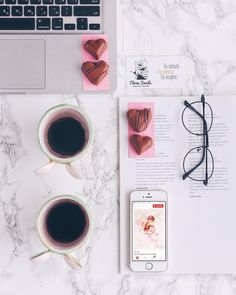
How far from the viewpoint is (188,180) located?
2.42 ft

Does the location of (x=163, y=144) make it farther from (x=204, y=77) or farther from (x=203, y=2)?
(x=203, y=2)

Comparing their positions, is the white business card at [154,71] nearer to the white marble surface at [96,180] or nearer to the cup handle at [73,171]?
the white marble surface at [96,180]

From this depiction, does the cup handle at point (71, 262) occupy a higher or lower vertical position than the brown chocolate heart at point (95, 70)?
lower


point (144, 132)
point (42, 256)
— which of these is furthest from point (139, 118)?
point (42, 256)

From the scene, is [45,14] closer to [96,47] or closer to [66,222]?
[96,47]

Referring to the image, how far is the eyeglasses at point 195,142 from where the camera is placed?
2.42 feet

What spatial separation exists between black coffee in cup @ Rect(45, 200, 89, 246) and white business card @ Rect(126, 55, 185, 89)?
20cm

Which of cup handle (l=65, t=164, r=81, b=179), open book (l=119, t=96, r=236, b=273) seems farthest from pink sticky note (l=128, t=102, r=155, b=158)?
cup handle (l=65, t=164, r=81, b=179)

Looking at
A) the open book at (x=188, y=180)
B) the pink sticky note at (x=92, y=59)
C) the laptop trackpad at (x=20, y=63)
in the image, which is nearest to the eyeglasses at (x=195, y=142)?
the open book at (x=188, y=180)

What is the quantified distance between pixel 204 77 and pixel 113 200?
0.23 m

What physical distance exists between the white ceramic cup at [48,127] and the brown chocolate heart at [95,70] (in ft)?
0.21

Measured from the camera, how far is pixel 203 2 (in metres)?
0.76

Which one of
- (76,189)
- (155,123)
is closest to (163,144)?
(155,123)

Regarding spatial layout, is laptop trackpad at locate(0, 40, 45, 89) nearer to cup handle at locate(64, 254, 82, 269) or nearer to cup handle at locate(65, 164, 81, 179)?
cup handle at locate(65, 164, 81, 179)
